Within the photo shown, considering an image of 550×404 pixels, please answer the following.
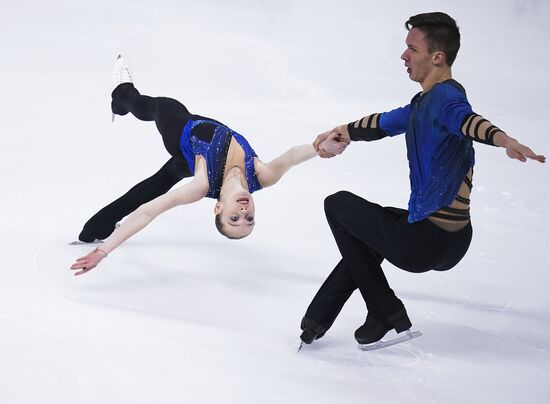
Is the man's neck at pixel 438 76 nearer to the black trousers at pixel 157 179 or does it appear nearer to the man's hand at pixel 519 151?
the man's hand at pixel 519 151

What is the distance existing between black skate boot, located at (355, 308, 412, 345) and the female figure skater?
0.72m

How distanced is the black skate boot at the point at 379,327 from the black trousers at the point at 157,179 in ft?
4.99

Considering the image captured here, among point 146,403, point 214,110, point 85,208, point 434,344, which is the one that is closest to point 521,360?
point 434,344

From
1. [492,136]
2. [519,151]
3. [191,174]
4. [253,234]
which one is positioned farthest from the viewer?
[253,234]

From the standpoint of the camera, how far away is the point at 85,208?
4.98 meters

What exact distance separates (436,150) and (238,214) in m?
1.05

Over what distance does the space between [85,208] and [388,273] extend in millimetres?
1868

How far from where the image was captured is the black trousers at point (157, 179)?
179 inches

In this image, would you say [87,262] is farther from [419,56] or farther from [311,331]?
[419,56]

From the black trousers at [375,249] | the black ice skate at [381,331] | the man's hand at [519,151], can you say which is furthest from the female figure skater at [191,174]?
the man's hand at [519,151]

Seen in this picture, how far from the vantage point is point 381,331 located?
3566 mm

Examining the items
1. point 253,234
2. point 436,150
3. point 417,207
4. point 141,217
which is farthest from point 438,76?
point 253,234

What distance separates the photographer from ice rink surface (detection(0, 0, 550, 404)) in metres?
3.29

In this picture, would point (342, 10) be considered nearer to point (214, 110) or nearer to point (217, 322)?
point (214, 110)
